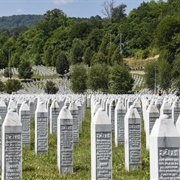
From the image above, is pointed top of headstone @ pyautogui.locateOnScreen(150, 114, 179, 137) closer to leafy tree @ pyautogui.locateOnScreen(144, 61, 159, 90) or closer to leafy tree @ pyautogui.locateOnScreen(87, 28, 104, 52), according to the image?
leafy tree @ pyautogui.locateOnScreen(144, 61, 159, 90)

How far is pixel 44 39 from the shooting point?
5128 inches

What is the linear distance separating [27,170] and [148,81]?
40.6 meters

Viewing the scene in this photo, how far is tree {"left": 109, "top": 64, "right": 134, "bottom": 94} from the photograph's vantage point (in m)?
49.2

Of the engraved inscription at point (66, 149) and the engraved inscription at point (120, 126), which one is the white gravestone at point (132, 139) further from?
the engraved inscription at point (120, 126)

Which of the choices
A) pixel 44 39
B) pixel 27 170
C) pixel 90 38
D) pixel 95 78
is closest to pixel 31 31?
pixel 44 39

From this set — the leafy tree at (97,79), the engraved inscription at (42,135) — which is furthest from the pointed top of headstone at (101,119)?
the leafy tree at (97,79)

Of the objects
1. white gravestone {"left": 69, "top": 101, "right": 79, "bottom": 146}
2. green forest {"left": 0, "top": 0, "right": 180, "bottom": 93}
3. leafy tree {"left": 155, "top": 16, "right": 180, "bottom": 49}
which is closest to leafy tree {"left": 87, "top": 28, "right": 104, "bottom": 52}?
green forest {"left": 0, "top": 0, "right": 180, "bottom": 93}

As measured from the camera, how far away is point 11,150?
9148 millimetres

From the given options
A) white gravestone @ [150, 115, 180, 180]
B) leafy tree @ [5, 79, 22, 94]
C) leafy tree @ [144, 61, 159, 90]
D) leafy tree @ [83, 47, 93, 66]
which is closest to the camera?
white gravestone @ [150, 115, 180, 180]

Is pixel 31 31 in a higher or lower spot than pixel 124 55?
higher

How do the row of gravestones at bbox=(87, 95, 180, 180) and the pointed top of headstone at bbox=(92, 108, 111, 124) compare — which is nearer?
the row of gravestones at bbox=(87, 95, 180, 180)

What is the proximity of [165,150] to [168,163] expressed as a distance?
210 mm

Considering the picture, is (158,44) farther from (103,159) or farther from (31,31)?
(103,159)

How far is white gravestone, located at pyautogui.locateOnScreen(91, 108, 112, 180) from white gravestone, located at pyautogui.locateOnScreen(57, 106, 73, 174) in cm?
194
